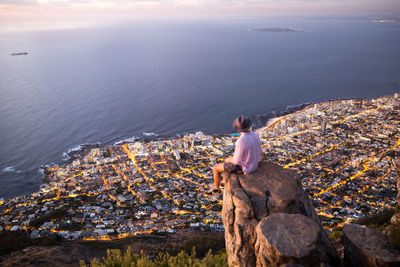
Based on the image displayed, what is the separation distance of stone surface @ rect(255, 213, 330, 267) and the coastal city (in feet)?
44.5

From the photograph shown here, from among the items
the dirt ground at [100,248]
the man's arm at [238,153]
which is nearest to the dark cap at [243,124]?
the man's arm at [238,153]

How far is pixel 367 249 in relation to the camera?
5035 mm

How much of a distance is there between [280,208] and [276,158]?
24479mm

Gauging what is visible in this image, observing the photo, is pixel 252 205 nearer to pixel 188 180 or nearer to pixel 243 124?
pixel 243 124

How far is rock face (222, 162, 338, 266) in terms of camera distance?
5742 mm

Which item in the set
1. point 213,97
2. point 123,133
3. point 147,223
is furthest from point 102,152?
point 213,97

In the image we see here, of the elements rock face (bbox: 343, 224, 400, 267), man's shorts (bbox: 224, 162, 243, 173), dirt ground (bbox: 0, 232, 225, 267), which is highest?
man's shorts (bbox: 224, 162, 243, 173)

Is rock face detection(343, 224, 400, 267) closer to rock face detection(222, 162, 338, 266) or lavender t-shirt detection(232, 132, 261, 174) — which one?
rock face detection(222, 162, 338, 266)

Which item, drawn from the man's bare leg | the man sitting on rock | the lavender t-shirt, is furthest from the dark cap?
the man's bare leg

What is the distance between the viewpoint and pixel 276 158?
29297 millimetres

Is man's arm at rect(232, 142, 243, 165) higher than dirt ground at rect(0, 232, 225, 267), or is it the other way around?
man's arm at rect(232, 142, 243, 165)

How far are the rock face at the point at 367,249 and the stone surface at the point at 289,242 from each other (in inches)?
37.4

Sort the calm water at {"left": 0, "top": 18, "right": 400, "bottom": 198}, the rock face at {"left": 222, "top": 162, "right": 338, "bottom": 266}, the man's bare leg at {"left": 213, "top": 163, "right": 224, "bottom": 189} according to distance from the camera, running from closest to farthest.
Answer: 1. the rock face at {"left": 222, "top": 162, "right": 338, "bottom": 266}
2. the man's bare leg at {"left": 213, "top": 163, "right": 224, "bottom": 189}
3. the calm water at {"left": 0, "top": 18, "right": 400, "bottom": 198}

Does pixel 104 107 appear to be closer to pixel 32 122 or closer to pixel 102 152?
pixel 32 122
